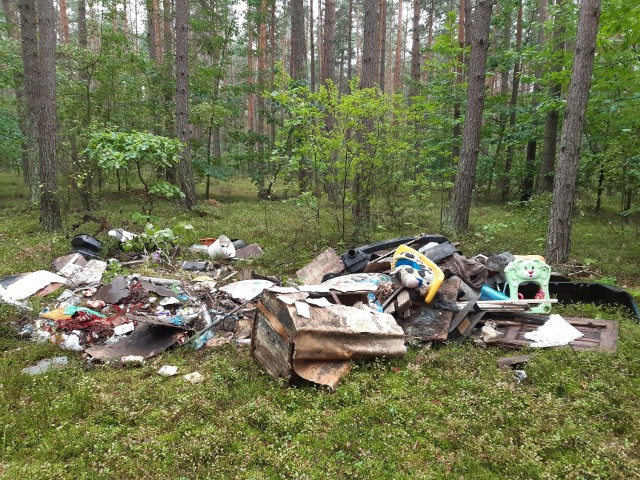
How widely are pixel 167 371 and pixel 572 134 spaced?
675cm

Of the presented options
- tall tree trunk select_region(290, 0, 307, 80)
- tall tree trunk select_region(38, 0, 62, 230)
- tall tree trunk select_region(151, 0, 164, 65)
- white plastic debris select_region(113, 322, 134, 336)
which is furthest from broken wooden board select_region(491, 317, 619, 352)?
tall tree trunk select_region(151, 0, 164, 65)

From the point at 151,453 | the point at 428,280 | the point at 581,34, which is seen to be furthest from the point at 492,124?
the point at 151,453

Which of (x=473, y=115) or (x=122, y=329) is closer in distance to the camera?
(x=122, y=329)

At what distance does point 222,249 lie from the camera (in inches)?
293

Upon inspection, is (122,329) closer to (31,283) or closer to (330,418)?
(31,283)

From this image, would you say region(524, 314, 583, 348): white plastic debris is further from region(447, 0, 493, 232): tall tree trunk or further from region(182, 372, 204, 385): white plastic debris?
region(447, 0, 493, 232): tall tree trunk

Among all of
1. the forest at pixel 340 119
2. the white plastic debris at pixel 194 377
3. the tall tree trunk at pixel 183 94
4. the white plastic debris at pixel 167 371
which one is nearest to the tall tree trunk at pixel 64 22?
the forest at pixel 340 119

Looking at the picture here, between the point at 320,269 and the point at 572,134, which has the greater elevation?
the point at 572,134

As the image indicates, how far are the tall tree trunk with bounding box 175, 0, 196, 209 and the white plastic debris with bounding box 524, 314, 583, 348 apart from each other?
9.15m

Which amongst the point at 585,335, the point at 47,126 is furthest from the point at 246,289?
the point at 47,126

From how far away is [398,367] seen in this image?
394 cm

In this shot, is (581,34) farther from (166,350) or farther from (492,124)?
(492,124)

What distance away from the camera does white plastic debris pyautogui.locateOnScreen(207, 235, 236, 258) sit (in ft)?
24.3

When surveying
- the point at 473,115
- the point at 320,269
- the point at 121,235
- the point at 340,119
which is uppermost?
the point at 473,115
